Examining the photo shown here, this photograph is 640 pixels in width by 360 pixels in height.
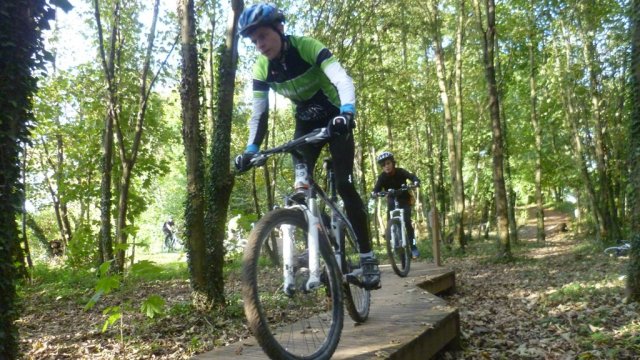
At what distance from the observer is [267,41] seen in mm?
3104

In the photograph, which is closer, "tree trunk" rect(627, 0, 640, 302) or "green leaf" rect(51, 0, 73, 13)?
"green leaf" rect(51, 0, 73, 13)

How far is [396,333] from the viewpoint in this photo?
370 cm

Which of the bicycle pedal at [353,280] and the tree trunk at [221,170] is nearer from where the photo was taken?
the bicycle pedal at [353,280]

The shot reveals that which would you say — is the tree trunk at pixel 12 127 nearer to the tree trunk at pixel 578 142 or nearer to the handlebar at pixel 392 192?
the handlebar at pixel 392 192

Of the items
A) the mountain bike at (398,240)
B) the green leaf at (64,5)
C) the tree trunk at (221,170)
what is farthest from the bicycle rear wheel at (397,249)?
the green leaf at (64,5)

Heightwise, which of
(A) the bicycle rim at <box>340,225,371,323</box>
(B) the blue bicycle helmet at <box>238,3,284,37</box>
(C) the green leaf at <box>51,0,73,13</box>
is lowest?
(A) the bicycle rim at <box>340,225,371,323</box>

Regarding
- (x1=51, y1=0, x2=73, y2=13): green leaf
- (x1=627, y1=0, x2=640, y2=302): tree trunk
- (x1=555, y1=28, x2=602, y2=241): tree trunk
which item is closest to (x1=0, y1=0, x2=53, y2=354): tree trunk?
(x1=51, y1=0, x2=73, y2=13): green leaf

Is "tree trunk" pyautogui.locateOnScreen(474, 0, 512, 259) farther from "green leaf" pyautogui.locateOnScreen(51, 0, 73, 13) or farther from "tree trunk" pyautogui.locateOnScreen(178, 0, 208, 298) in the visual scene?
"green leaf" pyautogui.locateOnScreen(51, 0, 73, 13)

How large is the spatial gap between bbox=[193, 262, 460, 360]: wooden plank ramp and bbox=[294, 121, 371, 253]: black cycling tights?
2.30 feet

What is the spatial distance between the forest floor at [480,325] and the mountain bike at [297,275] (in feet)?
6.61

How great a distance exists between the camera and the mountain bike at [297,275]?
102 inches

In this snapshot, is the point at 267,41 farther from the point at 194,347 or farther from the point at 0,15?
the point at 194,347

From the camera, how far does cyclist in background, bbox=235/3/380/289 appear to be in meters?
3.01

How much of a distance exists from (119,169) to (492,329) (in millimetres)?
12913
